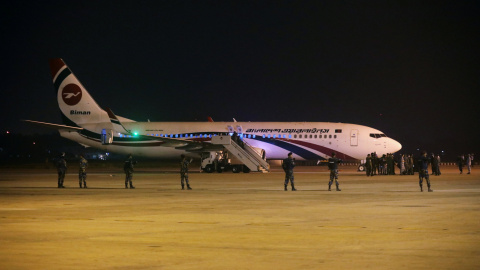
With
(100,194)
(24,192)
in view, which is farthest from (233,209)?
(24,192)

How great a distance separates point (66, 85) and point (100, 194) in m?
37.4

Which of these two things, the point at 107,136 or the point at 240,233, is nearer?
the point at 240,233

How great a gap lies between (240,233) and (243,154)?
136 feet

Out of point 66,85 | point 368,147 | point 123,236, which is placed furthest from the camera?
point 66,85

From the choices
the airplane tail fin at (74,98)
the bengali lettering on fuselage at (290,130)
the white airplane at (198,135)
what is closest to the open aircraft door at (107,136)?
the white airplane at (198,135)

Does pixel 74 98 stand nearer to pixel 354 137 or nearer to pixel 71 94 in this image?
pixel 71 94

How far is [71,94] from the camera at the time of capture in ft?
215

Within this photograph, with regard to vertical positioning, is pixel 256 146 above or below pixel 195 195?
above

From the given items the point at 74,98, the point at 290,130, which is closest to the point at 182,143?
the point at 290,130

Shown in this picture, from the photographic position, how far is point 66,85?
6531cm

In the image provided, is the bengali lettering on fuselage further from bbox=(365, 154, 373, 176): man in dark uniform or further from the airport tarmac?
the airport tarmac

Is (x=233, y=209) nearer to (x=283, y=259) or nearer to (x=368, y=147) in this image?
(x=283, y=259)

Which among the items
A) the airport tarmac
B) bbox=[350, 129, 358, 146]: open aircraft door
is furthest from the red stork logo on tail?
the airport tarmac

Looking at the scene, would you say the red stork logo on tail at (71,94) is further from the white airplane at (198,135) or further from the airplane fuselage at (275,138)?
the airplane fuselage at (275,138)
